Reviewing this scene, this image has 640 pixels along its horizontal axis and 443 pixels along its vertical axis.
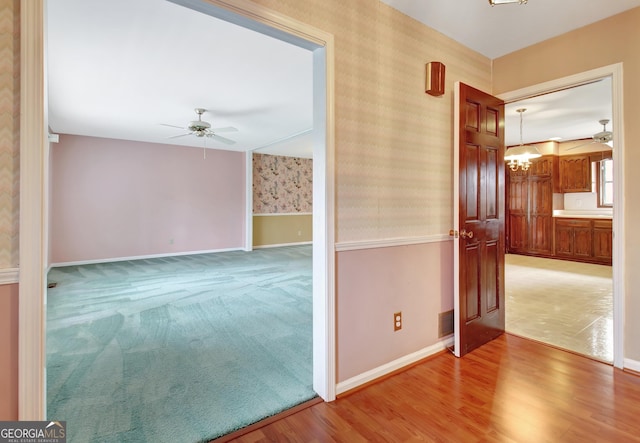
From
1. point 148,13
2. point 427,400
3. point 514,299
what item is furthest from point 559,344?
point 148,13

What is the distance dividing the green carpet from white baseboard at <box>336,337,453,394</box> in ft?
0.82

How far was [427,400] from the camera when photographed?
74.2 inches

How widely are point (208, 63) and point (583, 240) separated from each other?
7669 millimetres

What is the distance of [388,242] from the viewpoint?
86.7 inches

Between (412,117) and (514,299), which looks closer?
(412,117)

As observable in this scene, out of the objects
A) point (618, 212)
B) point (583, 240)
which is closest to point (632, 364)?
point (618, 212)

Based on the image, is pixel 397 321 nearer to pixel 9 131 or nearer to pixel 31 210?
pixel 31 210

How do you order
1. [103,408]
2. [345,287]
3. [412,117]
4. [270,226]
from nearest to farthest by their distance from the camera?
[103,408] < [345,287] < [412,117] < [270,226]

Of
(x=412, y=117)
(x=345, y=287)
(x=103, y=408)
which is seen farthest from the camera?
(x=412, y=117)

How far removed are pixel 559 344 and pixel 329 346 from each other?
2.20 meters

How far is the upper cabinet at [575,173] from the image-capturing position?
21.4ft

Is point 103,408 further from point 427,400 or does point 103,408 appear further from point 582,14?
point 582,14

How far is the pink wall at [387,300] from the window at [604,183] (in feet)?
20.3

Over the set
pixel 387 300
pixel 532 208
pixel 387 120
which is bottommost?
pixel 387 300
